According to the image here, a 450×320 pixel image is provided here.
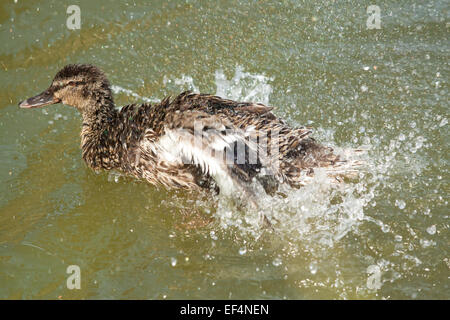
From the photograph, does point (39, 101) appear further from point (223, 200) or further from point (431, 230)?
point (431, 230)

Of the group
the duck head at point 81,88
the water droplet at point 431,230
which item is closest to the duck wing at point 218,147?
the duck head at point 81,88

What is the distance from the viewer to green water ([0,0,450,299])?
3.79 metres

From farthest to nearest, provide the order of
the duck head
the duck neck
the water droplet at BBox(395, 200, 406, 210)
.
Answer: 1. the duck head
2. the duck neck
3. the water droplet at BBox(395, 200, 406, 210)

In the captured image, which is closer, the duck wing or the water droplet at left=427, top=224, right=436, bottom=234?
the duck wing

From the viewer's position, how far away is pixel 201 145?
373 centimetres

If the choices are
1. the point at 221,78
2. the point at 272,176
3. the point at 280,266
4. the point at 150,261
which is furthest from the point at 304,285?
the point at 221,78

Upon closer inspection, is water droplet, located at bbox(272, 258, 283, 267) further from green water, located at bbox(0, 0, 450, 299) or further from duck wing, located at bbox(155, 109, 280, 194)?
duck wing, located at bbox(155, 109, 280, 194)

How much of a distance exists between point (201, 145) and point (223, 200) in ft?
2.21

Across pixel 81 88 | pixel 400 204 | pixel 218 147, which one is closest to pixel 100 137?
pixel 81 88

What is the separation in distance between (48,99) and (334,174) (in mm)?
2754

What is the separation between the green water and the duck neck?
223 mm

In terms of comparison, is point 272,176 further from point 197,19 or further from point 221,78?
point 197,19

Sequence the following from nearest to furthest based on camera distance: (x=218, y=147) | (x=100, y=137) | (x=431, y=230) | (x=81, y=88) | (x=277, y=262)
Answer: (x=218, y=147) < (x=277, y=262) < (x=431, y=230) < (x=100, y=137) < (x=81, y=88)

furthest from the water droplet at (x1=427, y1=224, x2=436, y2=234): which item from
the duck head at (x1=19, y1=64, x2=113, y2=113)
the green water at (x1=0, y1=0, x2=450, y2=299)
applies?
the duck head at (x1=19, y1=64, x2=113, y2=113)
